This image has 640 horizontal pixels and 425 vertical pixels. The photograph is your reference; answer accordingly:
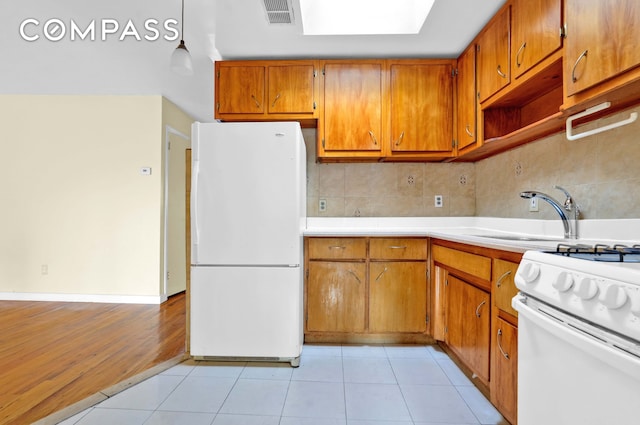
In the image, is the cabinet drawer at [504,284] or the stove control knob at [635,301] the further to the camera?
the cabinet drawer at [504,284]

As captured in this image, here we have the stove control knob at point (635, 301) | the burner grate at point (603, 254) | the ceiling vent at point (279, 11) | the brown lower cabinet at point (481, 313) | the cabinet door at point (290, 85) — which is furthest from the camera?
the cabinet door at point (290, 85)

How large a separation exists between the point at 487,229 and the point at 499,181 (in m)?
0.39

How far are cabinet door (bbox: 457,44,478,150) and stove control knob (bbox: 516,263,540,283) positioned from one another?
1.39 m

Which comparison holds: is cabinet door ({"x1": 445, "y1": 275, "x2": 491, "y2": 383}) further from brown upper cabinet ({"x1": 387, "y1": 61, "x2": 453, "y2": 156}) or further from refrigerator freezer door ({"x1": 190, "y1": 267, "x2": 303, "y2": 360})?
brown upper cabinet ({"x1": 387, "y1": 61, "x2": 453, "y2": 156})

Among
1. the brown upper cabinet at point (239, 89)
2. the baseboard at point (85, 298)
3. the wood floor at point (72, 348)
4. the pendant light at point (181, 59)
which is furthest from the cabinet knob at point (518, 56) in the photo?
the baseboard at point (85, 298)

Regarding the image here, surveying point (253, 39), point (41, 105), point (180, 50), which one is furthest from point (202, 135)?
point (41, 105)

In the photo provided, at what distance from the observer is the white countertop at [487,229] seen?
1406 mm

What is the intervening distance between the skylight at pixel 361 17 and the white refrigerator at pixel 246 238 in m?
0.77

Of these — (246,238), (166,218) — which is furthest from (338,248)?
(166,218)

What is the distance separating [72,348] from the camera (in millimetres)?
2285

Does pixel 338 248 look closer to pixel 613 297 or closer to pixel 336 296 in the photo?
pixel 336 296

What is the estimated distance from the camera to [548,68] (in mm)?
1520

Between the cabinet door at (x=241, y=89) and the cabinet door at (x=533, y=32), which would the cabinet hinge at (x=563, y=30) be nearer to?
the cabinet door at (x=533, y=32)

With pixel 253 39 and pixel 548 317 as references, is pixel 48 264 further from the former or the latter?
pixel 548 317
